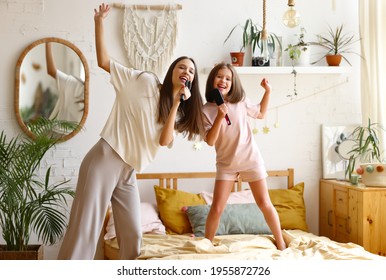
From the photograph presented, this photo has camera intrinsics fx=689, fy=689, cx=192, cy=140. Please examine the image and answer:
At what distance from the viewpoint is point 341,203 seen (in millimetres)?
5516

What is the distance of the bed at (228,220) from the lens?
4414 mm

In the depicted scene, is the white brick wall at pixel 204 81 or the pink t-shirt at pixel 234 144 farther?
the white brick wall at pixel 204 81

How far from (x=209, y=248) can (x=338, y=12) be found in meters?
2.75

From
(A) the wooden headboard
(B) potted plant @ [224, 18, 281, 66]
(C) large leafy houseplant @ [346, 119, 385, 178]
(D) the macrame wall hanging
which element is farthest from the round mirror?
(C) large leafy houseplant @ [346, 119, 385, 178]

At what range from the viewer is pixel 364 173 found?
5355 millimetres

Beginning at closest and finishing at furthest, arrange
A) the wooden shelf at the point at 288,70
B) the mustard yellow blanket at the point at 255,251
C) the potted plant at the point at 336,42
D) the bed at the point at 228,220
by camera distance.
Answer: the mustard yellow blanket at the point at 255,251 → the bed at the point at 228,220 → the wooden shelf at the point at 288,70 → the potted plant at the point at 336,42

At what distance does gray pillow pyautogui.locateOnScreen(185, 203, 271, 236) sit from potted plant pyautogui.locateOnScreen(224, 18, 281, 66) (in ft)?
4.19

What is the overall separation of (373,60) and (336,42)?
1.11 ft

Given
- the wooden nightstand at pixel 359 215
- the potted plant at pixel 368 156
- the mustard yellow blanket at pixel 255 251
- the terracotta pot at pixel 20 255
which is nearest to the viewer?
the mustard yellow blanket at pixel 255 251

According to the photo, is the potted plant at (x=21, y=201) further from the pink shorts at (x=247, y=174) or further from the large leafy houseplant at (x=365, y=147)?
the large leafy houseplant at (x=365, y=147)

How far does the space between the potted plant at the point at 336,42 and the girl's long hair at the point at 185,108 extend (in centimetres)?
200

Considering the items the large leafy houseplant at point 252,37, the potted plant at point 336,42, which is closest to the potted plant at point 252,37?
the large leafy houseplant at point 252,37

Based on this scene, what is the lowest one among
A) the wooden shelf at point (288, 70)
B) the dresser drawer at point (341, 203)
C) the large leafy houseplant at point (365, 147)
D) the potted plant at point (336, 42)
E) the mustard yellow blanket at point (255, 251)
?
the mustard yellow blanket at point (255, 251)

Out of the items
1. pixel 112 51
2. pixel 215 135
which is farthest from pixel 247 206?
pixel 112 51
